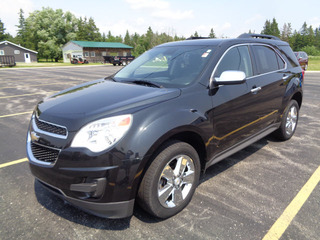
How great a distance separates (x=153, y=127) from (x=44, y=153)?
3.44ft

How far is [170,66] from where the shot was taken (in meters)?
3.46

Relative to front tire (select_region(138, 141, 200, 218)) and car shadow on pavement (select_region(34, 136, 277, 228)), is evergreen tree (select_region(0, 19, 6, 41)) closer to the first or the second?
car shadow on pavement (select_region(34, 136, 277, 228))

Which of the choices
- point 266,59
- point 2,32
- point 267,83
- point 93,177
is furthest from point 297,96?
point 2,32

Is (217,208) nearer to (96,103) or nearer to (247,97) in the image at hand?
(247,97)

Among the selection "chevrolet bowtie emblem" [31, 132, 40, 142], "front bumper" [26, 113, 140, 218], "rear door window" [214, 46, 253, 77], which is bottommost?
"front bumper" [26, 113, 140, 218]

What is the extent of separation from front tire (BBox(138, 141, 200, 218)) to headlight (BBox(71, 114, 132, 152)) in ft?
1.43

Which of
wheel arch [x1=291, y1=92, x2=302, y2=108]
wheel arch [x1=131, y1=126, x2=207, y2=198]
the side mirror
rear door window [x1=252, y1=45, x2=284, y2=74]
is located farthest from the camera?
wheel arch [x1=291, y1=92, x2=302, y2=108]

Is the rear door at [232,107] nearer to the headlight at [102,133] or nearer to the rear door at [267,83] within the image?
the rear door at [267,83]

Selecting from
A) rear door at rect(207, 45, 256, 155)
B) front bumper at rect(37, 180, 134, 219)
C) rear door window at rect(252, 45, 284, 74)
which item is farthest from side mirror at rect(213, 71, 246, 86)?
front bumper at rect(37, 180, 134, 219)

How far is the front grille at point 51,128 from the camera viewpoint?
2248 mm

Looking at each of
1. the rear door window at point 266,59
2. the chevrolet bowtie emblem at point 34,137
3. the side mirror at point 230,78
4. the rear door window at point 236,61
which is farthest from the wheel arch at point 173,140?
the rear door window at point 266,59

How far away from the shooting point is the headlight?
2.12 m

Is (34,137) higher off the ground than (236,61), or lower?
lower

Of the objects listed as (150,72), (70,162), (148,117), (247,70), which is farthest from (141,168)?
(247,70)
